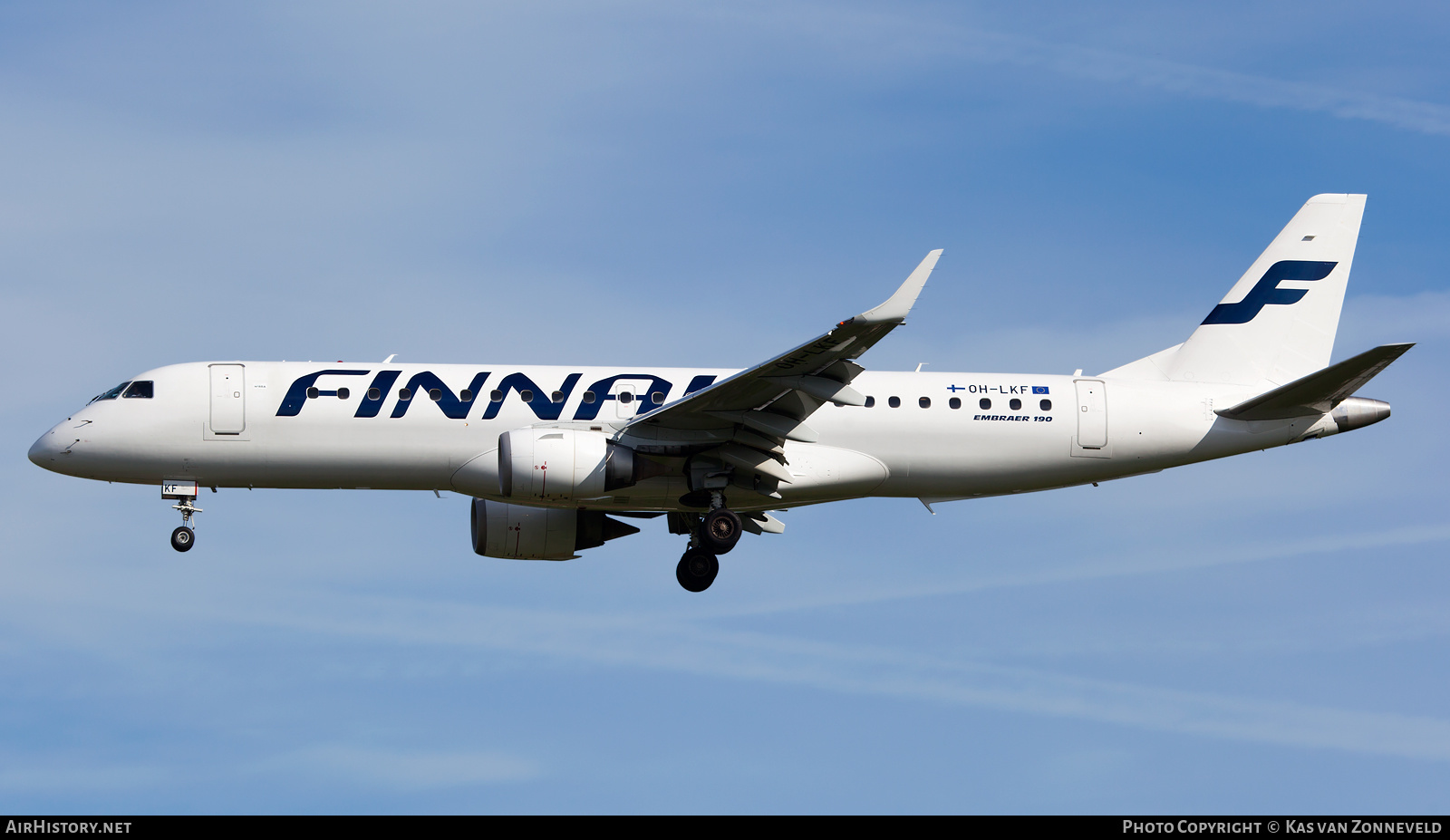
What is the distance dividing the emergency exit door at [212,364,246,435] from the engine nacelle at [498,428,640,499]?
5064mm

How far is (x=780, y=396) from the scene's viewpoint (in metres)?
28.9

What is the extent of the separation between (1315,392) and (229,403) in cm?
2089

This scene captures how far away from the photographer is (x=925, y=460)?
31.0m

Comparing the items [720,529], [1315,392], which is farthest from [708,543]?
[1315,392]

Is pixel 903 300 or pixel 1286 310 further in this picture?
pixel 1286 310

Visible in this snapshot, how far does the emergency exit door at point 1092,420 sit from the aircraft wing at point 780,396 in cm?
568

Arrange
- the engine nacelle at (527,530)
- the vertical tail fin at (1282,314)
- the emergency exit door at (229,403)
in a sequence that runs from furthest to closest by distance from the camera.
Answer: the vertical tail fin at (1282,314)
the engine nacelle at (527,530)
the emergency exit door at (229,403)

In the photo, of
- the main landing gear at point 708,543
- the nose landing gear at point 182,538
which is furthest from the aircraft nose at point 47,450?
the main landing gear at point 708,543

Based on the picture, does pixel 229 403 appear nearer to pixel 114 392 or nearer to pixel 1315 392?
pixel 114 392

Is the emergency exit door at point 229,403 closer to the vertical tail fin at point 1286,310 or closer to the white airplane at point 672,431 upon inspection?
the white airplane at point 672,431

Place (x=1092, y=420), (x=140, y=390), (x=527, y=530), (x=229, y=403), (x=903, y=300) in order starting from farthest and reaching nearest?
(x=527, y=530) < (x=1092, y=420) < (x=140, y=390) < (x=229, y=403) < (x=903, y=300)

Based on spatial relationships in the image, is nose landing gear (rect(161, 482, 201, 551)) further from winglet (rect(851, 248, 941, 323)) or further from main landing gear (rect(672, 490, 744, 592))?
winglet (rect(851, 248, 941, 323))

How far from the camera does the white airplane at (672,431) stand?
29.3 meters

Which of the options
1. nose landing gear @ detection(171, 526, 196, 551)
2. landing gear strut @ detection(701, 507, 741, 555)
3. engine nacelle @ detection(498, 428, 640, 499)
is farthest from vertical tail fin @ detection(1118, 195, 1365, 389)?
nose landing gear @ detection(171, 526, 196, 551)
